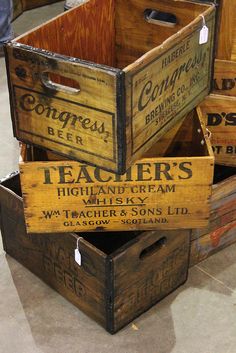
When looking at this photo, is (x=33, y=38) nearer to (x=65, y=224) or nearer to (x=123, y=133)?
(x=123, y=133)

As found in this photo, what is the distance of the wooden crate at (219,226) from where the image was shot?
2164mm

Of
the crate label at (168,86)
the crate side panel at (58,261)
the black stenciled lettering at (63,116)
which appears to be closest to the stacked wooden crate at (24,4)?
the crate side panel at (58,261)

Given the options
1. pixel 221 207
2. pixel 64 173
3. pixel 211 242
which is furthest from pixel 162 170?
pixel 211 242

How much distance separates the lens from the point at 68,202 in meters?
1.80

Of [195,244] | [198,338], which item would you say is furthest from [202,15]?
[198,338]

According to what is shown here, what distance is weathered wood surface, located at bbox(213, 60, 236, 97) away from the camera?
212 cm

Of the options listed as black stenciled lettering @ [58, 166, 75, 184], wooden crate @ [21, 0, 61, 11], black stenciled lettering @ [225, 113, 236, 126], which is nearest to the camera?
black stenciled lettering @ [58, 166, 75, 184]

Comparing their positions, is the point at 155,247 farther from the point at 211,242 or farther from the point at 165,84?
the point at 165,84

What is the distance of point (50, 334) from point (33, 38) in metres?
0.96

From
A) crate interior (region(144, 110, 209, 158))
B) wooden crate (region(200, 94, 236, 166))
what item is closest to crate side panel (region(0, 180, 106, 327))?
crate interior (region(144, 110, 209, 158))

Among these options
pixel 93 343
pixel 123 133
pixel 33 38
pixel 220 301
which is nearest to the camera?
pixel 123 133

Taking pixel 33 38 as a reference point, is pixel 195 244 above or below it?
below

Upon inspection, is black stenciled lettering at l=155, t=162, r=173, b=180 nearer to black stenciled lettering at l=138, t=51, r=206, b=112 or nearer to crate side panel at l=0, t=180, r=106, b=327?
black stenciled lettering at l=138, t=51, r=206, b=112

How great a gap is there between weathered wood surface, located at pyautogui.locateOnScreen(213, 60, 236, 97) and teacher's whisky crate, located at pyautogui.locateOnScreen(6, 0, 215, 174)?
7.0 inches
